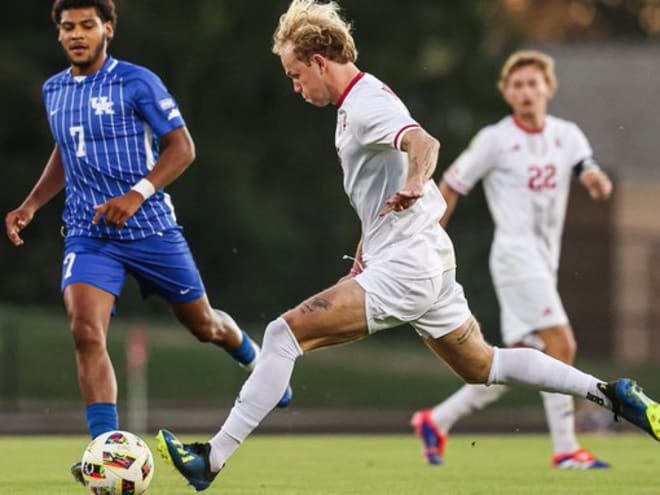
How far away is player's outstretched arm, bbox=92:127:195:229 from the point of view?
872cm

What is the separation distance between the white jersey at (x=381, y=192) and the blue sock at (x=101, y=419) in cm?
165

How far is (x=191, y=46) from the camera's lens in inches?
1332

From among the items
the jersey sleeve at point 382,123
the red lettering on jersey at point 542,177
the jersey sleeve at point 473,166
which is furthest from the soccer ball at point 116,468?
the red lettering on jersey at point 542,177

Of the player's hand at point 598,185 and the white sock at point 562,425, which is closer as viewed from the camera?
the player's hand at point 598,185

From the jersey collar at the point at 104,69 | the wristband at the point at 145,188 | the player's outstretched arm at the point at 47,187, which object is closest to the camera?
the wristband at the point at 145,188

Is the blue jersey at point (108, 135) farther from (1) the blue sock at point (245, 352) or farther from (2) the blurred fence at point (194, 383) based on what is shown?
(2) the blurred fence at point (194, 383)

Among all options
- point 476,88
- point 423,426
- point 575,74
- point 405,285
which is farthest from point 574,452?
point 575,74

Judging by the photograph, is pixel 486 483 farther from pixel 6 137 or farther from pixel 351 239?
pixel 6 137

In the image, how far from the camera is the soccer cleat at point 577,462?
11141 mm

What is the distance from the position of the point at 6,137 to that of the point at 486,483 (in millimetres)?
24542

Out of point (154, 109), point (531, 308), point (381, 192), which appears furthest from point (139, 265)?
point (531, 308)

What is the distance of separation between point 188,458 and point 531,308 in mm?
4494

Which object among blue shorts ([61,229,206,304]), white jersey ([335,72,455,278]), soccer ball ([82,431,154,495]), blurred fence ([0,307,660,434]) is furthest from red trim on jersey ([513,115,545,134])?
blurred fence ([0,307,660,434])

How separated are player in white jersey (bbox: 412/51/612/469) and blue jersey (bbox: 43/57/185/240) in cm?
294
